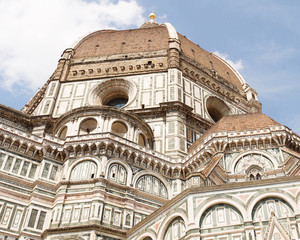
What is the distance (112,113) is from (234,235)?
44.3 feet

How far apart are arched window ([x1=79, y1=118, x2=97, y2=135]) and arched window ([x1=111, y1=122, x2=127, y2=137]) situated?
1.35 metres

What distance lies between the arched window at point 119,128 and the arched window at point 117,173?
355 centimetres

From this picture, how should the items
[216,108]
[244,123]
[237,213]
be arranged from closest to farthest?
[237,213]
[244,123]
[216,108]

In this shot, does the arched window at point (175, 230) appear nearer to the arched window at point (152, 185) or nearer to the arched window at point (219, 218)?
the arched window at point (219, 218)

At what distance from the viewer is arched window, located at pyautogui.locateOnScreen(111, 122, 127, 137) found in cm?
2497

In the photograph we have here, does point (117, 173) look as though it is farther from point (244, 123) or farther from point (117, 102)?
point (117, 102)

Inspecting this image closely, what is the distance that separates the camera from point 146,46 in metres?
37.7

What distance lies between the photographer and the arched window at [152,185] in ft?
72.7

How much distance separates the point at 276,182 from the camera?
1450 cm

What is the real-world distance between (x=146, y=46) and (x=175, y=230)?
25758mm

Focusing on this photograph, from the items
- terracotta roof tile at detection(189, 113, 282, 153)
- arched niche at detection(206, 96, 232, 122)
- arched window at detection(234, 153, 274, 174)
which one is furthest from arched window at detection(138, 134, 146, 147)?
arched niche at detection(206, 96, 232, 122)

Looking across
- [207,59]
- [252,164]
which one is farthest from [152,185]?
[207,59]

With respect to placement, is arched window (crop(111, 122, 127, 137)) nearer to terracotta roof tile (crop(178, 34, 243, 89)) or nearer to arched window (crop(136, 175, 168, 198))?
arched window (crop(136, 175, 168, 198))

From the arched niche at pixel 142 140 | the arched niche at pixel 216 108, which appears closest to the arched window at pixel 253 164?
the arched niche at pixel 142 140
